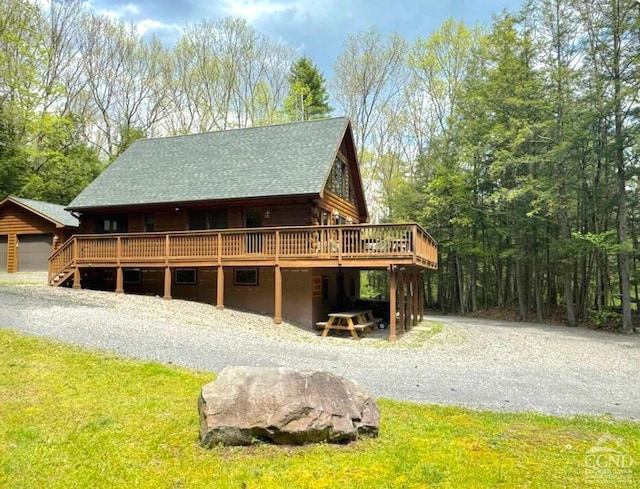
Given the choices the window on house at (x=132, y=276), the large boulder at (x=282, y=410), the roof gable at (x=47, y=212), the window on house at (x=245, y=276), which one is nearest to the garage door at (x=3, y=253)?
the roof gable at (x=47, y=212)

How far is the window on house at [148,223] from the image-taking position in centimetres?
1798

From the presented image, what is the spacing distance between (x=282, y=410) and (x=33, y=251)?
76.9ft

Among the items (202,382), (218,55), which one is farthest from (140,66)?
(202,382)

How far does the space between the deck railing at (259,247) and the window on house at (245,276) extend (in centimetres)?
172

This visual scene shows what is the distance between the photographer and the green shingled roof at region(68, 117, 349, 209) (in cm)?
1581

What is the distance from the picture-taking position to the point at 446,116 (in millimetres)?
28578

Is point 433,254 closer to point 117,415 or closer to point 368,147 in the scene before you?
point 117,415

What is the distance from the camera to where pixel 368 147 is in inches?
1324

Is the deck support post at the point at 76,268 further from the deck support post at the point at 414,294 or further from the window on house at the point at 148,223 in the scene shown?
the deck support post at the point at 414,294

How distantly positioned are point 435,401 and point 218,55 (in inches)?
1385

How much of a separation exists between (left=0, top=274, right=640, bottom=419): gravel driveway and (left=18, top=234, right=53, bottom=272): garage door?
975 centimetres

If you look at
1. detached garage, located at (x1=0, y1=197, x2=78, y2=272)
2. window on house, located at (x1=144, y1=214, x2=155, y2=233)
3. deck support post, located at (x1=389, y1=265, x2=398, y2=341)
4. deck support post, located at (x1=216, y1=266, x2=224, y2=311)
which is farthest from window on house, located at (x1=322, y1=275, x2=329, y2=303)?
detached garage, located at (x1=0, y1=197, x2=78, y2=272)

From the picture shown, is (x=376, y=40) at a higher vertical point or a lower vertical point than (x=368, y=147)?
higher

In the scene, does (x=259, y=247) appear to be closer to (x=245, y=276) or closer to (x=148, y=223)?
(x=245, y=276)
